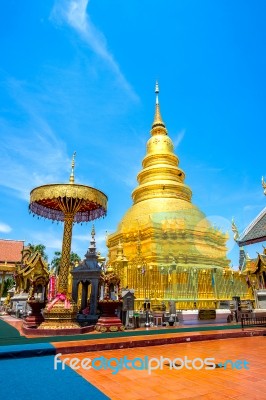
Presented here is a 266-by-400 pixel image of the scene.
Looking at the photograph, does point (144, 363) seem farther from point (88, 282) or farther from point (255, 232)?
point (88, 282)

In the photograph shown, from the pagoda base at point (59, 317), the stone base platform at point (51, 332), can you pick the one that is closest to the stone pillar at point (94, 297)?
the pagoda base at point (59, 317)

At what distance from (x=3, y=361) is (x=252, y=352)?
5300 mm

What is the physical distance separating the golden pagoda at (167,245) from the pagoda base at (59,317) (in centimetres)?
753

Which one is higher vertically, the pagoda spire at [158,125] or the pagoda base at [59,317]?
the pagoda spire at [158,125]

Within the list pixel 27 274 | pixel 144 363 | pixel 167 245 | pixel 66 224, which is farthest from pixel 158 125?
pixel 144 363

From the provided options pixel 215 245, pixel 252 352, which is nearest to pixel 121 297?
pixel 252 352

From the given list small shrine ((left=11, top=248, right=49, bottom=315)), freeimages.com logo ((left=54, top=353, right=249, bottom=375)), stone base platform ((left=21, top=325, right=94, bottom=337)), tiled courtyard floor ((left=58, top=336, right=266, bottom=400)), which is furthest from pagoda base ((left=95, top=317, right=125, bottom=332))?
small shrine ((left=11, top=248, right=49, bottom=315))

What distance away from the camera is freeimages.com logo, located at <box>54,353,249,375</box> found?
514 cm

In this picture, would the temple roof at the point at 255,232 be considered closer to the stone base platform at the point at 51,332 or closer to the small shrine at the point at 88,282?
the small shrine at the point at 88,282

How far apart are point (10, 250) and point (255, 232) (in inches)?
1239

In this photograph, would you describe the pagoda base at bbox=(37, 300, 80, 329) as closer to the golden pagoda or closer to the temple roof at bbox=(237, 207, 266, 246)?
the golden pagoda

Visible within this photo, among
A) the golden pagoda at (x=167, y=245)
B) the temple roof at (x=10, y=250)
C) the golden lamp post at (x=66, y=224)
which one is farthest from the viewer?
the temple roof at (x=10, y=250)

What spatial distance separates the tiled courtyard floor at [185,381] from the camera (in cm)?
368

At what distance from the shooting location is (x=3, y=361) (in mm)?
5512
